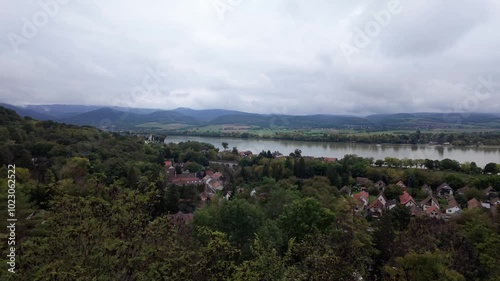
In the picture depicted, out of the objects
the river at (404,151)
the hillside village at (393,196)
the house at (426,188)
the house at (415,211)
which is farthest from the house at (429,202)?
the river at (404,151)

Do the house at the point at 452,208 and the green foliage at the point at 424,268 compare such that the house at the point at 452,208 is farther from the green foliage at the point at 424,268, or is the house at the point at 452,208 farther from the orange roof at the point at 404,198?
the green foliage at the point at 424,268

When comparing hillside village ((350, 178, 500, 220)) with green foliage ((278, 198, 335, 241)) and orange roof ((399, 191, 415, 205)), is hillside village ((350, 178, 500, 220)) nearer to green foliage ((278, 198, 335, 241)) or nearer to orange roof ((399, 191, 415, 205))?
orange roof ((399, 191, 415, 205))

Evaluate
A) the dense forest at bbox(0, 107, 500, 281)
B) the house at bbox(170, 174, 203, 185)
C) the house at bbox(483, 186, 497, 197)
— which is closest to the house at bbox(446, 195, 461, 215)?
the dense forest at bbox(0, 107, 500, 281)

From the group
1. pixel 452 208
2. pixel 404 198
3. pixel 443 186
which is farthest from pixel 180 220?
pixel 443 186

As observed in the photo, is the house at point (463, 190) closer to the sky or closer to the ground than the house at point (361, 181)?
closer to the sky

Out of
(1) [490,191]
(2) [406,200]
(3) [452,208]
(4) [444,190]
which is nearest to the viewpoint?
(3) [452,208]

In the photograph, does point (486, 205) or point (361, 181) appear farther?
point (361, 181)

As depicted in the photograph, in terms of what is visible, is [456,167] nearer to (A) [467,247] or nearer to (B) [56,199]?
(A) [467,247]

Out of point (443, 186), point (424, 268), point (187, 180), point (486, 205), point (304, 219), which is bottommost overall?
point (187, 180)

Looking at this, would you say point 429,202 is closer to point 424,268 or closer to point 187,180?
point 424,268

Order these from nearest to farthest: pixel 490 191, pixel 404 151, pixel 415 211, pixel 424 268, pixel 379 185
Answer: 1. pixel 424 268
2. pixel 415 211
3. pixel 490 191
4. pixel 379 185
5. pixel 404 151

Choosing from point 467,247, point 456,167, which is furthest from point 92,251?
point 456,167

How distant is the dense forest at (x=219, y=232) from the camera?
2766 mm

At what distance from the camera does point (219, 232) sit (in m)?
3.48
